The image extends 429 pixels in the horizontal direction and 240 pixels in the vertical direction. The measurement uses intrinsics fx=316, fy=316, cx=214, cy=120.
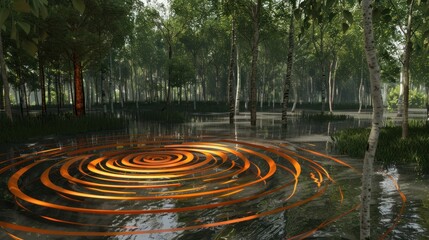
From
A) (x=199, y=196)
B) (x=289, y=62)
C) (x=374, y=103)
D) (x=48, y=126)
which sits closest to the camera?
(x=374, y=103)

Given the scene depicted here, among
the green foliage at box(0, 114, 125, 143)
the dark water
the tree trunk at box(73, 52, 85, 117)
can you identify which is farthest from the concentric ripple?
the tree trunk at box(73, 52, 85, 117)

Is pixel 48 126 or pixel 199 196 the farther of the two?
pixel 48 126

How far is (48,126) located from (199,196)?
14.4 metres

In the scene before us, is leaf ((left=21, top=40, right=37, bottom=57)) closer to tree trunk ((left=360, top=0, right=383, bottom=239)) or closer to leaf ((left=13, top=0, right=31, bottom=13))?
leaf ((left=13, top=0, right=31, bottom=13))

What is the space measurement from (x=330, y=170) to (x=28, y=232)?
27.2 ft

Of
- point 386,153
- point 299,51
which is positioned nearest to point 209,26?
point 299,51

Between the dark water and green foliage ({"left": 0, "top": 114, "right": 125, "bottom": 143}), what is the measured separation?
129 inches

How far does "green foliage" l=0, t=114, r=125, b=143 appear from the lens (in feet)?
53.2

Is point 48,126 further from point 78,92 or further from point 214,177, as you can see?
point 214,177

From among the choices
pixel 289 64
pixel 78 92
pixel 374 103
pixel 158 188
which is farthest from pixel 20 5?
pixel 78 92

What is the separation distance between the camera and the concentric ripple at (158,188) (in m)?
6.05

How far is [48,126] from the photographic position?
18.4m

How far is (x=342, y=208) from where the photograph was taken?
21.4 ft

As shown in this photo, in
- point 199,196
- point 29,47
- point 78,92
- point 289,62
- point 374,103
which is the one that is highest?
point 289,62
